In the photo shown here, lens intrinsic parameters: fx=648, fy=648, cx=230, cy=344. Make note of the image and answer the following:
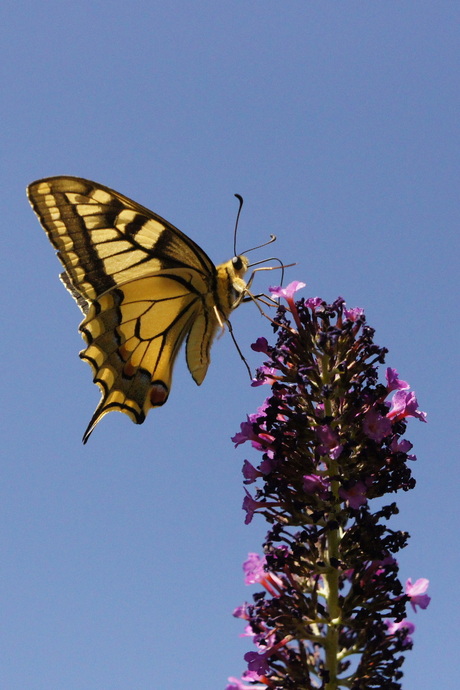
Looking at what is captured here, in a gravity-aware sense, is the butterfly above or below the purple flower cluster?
above

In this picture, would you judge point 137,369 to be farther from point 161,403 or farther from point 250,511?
point 250,511

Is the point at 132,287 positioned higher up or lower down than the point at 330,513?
higher up

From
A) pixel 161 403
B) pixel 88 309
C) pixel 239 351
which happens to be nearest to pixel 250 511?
pixel 239 351

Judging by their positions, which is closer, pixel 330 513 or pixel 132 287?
pixel 330 513

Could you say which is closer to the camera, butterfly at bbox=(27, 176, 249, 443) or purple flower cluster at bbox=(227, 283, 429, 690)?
purple flower cluster at bbox=(227, 283, 429, 690)

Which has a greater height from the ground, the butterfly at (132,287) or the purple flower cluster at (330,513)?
the butterfly at (132,287)
